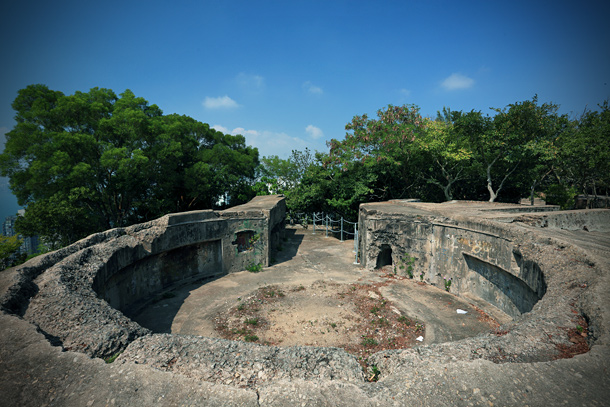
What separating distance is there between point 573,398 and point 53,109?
21.1 m

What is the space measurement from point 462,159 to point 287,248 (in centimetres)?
1206

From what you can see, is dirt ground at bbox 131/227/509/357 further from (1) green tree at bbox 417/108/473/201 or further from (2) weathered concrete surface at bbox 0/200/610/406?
(1) green tree at bbox 417/108/473/201

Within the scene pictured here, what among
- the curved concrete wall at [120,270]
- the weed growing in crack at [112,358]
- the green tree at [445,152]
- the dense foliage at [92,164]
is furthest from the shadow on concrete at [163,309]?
the green tree at [445,152]

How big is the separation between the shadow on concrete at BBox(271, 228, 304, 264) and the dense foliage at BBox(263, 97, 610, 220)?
255 centimetres

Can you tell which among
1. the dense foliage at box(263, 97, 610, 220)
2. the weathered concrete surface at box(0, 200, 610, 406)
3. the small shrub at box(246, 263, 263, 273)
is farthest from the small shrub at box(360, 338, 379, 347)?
the dense foliage at box(263, 97, 610, 220)

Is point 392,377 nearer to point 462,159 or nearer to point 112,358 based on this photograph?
point 112,358

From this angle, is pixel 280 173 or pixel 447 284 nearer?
pixel 447 284

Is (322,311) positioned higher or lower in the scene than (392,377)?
lower

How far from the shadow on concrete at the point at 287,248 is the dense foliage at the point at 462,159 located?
2548 millimetres

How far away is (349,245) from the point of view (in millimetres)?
17172

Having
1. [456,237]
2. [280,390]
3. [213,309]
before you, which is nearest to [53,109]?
[213,309]

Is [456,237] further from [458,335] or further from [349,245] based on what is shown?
[349,245]

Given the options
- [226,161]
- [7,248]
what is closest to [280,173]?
[226,161]

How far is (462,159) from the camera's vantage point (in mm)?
18156
